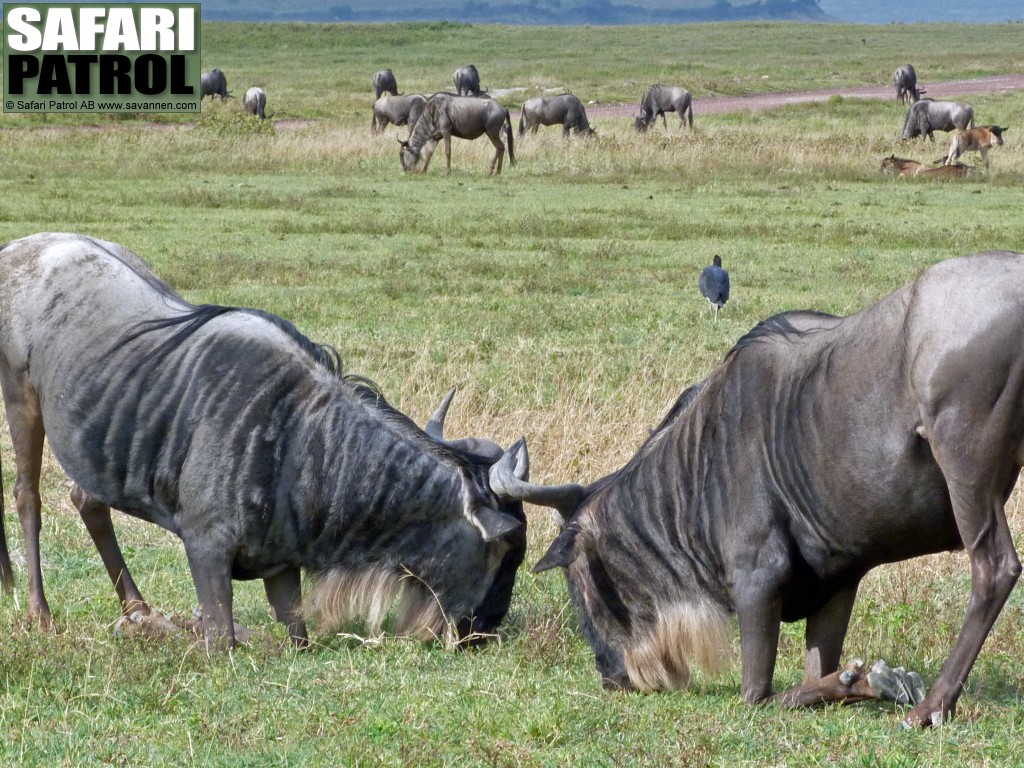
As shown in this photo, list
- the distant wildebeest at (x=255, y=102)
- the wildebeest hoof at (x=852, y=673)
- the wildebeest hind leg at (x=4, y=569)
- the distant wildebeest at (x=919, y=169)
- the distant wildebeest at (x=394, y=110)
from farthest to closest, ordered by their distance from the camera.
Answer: the distant wildebeest at (x=255, y=102), the distant wildebeest at (x=394, y=110), the distant wildebeest at (x=919, y=169), the wildebeest hind leg at (x=4, y=569), the wildebeest hoof at (x=852, y=673)

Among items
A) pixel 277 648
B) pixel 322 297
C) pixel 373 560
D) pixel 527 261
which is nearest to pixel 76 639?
pixel 277 648

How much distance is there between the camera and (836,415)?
175 inches

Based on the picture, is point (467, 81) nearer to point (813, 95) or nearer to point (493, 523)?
point (813, 95)

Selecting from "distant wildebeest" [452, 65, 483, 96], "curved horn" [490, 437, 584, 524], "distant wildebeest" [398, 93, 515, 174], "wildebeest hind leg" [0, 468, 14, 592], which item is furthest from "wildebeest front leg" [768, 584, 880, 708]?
"distant wildebeest" [452, 65, 483, 96]

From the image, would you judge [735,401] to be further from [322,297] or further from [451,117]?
[451,117]

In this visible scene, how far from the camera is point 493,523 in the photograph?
5137mm

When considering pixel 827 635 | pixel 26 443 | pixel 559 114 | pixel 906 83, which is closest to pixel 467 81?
pixel 559 114

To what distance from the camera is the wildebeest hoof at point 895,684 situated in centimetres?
431

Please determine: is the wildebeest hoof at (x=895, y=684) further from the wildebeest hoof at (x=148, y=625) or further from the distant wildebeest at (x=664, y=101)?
the distant wildebeest at (x=664, y=101)

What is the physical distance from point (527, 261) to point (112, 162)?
42.3 feet

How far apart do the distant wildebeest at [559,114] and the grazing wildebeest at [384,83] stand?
16.1 metres

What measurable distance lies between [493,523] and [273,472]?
2.94 feet

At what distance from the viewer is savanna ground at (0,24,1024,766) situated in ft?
13.5

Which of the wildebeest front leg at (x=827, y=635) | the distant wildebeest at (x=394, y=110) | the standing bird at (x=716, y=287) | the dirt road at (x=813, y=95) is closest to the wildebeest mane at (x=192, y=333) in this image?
the wildebeest front leg at (x=827, y=635)
